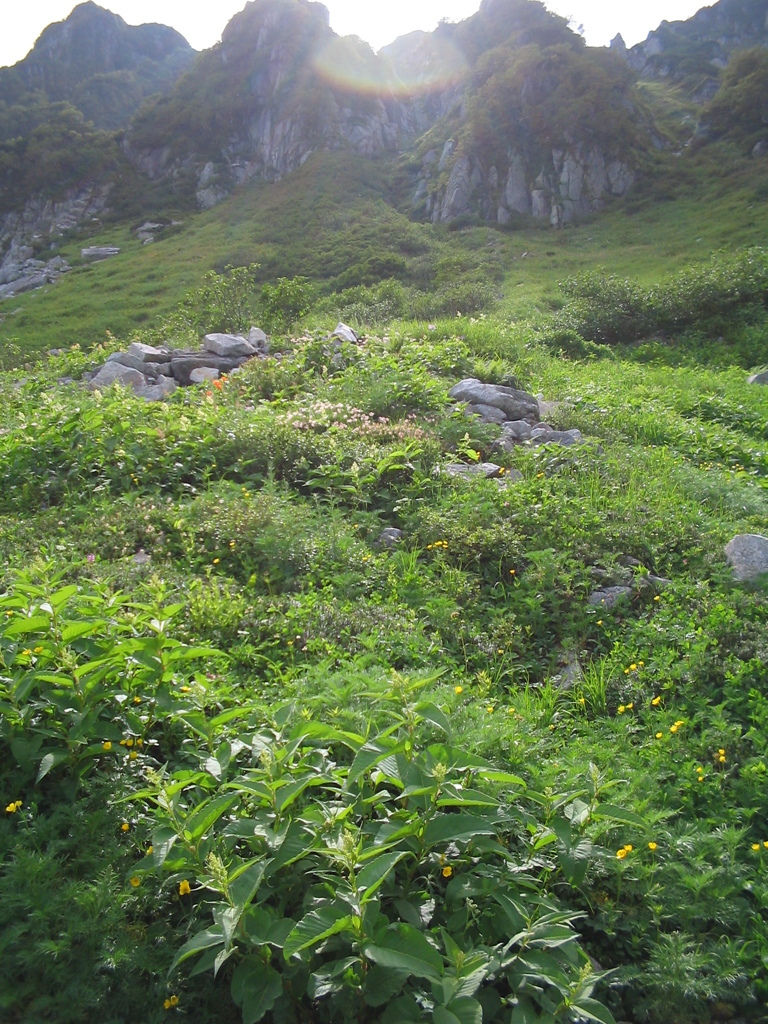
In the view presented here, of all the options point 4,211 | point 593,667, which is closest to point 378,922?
point 593,667

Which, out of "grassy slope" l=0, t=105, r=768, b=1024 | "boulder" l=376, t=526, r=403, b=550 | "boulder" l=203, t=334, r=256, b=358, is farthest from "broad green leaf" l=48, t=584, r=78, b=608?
"boulder" l=203, t=334, r=256, b=358

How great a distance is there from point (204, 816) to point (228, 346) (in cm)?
978

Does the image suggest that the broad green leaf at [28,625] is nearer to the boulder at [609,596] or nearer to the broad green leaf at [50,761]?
the broad green leaf at [50,761]

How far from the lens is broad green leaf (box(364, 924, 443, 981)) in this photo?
173 centimetres

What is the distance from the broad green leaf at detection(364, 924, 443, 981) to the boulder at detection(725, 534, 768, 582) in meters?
3.65

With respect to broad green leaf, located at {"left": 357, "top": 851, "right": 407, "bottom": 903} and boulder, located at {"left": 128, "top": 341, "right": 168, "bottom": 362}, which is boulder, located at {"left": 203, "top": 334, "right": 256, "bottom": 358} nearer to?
boulder, located at {"left": 128, "top": 341, "right": 168, "bottom": 362}

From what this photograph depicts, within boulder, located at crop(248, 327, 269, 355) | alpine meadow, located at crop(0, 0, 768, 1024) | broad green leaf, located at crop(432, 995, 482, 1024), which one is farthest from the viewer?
boulder, located at crop(248, 327, 269, 355)

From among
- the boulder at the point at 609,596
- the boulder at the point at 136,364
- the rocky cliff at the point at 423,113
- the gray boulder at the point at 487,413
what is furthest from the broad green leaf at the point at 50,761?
the rocky cliff at the point at 423,113

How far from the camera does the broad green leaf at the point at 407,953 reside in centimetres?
173

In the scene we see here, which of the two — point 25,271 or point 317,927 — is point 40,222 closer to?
point 25,271

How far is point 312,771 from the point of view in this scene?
2316mm

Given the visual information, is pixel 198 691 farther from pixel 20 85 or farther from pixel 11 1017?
pixel 20 85

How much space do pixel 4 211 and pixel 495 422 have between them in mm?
53917

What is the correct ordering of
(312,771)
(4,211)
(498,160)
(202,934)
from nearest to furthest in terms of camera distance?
1. (202,934)
2. (312,771)
3. (498,160)
4. (4,211)
